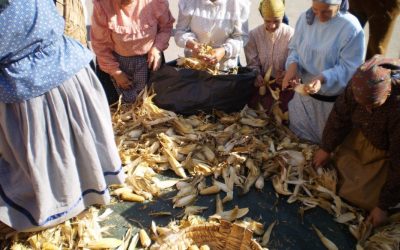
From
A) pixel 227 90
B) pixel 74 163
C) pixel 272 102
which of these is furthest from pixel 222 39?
pixel 74 163

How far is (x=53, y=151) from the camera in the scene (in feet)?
6.66

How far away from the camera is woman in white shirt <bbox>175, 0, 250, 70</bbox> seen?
307cm

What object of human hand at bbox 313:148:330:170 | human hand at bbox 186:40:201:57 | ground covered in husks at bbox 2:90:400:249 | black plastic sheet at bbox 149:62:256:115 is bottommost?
ground covered in husks at bbox 2:90:400:249

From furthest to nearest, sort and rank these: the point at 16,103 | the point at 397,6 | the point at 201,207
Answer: the point at 397,6, the point at 201,207, the point at 16,103

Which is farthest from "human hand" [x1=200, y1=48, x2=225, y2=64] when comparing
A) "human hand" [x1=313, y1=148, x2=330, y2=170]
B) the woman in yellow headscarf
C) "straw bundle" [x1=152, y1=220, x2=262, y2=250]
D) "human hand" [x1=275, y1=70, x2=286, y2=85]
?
"straw bundle" [x1=152, y1=220, x2=262, y2=250]

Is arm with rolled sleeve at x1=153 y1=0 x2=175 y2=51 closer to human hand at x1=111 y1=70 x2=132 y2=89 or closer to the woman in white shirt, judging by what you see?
the woman in white shirt

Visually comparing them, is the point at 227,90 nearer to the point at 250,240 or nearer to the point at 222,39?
the point at 222,39

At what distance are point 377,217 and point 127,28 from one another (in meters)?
2.03

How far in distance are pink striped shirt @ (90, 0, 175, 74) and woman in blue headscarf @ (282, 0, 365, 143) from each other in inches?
38.2

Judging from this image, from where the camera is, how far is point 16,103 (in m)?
1.92

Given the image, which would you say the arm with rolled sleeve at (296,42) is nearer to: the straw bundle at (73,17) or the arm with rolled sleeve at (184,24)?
the arm with rolled sleeve at (184,24)

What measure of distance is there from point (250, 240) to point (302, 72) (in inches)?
51.5

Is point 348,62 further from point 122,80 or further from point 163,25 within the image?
point 122,80

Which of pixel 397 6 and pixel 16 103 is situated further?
pixel 397 6
